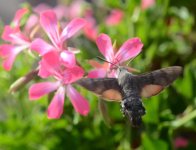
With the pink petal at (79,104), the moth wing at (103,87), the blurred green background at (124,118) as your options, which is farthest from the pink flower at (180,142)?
the moth wing at (103,87)

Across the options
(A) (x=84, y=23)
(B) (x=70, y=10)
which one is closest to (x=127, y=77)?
(A) (x=84, y=23)

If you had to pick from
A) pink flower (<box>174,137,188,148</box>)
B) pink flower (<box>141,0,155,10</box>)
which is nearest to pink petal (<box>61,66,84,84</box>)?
pink flower (<box>174,137,188,148</box>)

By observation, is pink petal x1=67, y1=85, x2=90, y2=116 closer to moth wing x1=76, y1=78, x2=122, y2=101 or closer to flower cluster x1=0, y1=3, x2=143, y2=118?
flower cluster x1=0, y1=3, x2=143, y2=118

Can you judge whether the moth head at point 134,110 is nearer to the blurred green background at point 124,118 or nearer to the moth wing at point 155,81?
the moth wing at point 155,81

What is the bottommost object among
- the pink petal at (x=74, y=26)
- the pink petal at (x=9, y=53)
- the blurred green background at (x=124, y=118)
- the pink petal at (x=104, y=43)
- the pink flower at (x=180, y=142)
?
the pink flower at (x=180, y=142)

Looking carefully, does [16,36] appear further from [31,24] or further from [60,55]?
[31,24]

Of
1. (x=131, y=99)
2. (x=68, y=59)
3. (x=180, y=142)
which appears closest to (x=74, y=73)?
(x=68, y=59)
